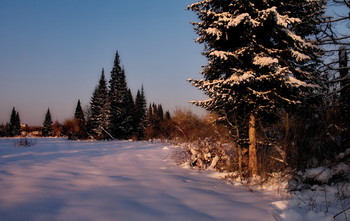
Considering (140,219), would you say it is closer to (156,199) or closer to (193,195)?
(156,199)

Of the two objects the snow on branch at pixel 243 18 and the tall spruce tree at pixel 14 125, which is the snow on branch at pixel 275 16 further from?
the tall spruce tree at pixel 14 125

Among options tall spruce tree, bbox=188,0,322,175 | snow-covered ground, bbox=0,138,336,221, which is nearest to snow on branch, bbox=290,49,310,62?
tall spruce tree, bbox=188,0,322,175

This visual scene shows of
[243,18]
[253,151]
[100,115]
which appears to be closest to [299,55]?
[243,18]

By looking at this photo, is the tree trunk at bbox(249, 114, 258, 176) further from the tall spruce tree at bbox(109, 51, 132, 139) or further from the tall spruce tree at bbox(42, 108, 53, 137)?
the tall spruce tree at bbox(42, 108, 53, 137)

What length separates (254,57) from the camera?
6.23 metres

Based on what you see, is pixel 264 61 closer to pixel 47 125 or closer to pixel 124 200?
pixel 124 200

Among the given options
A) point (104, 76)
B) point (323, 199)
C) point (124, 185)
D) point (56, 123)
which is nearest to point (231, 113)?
point (323, 199)

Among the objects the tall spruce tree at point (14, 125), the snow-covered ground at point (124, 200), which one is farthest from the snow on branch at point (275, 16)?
the tall spruce tree at point (14, 125)

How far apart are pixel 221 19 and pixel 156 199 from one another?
4962mm

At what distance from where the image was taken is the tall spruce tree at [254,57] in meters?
5.99

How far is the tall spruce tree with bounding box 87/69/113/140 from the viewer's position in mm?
31047

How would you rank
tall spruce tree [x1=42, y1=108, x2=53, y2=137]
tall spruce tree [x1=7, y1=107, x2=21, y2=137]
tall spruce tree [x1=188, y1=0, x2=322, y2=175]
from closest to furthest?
tall spruce tree [x1=188, y1=0, x2=322, y2=175]
tall spruce tree [x1=7, y1=107, x2=21, y2=137]
tall spruce tree [x1=42, y1=108, x2=53, y2=137]

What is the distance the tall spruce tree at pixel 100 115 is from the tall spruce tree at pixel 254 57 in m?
24.8

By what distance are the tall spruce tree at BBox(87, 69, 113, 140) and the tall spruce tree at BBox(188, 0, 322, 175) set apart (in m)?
24.8
